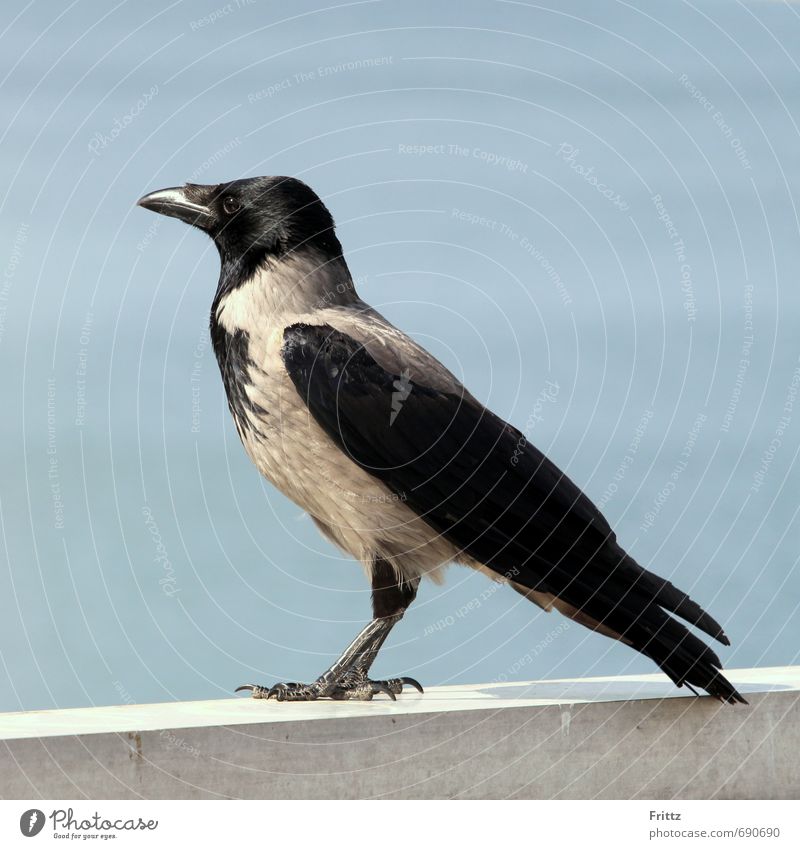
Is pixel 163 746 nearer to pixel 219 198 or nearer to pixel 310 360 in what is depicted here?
pixel 310 360

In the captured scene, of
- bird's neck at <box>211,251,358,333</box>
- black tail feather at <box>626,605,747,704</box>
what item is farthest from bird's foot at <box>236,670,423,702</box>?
bird's neck at <box>211,251,358,333</box>

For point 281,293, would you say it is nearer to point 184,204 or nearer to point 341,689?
point 184,204

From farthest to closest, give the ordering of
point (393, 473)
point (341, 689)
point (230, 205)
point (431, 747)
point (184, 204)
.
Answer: point (184, 204)
point (230, 205)
point (341, 689)
point (393, 473)
point (431, 747)

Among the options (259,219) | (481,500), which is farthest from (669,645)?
(259,219)

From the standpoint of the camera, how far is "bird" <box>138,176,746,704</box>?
6016 mm

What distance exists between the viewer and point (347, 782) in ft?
18.6

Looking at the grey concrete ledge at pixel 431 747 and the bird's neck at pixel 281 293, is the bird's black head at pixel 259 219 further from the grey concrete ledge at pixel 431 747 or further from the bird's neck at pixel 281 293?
the grey concrete ledge at pixel 431 747

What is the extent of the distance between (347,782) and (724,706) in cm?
184

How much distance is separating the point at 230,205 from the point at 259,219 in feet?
0.57

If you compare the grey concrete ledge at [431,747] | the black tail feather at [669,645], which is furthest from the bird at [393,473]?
the grey concrete ledge at [431,747]

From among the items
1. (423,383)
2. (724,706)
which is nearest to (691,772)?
(724,706)

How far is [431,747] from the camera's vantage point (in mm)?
5812

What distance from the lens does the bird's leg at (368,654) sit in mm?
6277

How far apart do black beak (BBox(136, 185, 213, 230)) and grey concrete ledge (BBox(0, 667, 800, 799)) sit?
90.7 inches
